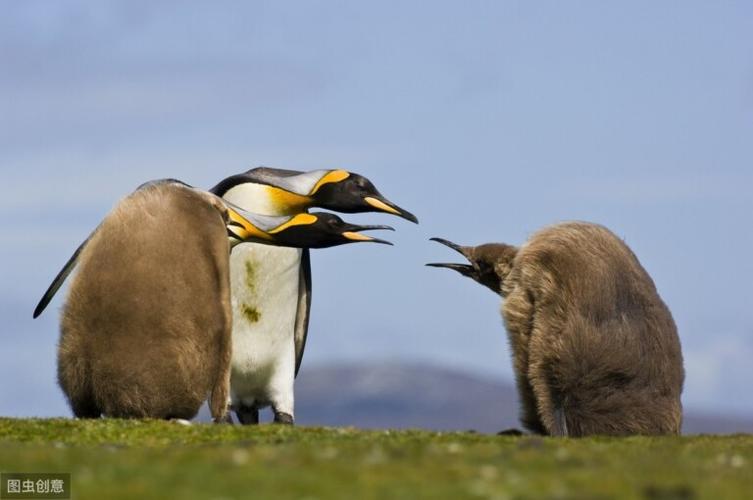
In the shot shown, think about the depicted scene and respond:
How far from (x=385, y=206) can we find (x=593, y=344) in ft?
16.7

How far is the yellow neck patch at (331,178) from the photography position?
50.0 feet

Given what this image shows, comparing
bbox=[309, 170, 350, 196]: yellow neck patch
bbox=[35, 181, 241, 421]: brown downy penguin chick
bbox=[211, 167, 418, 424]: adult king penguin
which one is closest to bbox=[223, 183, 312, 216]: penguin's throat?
bbox=[211, 167, 418, 424]: adult king penguin

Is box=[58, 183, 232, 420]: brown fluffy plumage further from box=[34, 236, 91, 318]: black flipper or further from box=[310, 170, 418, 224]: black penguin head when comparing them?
box=[310, 170, 418, 224]: black penguin head

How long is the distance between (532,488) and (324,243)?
8.40m

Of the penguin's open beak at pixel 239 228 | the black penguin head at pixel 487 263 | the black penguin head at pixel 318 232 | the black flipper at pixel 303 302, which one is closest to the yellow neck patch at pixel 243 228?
the penguin's open beak at pixel 239 228

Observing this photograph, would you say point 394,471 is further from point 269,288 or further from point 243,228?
point 269,288

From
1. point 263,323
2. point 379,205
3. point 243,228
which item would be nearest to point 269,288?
point 263,323

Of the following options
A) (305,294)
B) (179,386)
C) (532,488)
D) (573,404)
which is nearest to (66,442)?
(179,386)

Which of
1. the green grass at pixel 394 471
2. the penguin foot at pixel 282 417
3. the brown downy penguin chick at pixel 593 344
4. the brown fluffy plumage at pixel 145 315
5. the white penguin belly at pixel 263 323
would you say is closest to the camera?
the green grass at pixel 394 471

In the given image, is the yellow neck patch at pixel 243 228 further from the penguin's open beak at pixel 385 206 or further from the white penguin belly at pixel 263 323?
the penguin's open beak at pixel 385 206

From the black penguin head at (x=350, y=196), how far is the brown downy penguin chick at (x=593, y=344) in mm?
4215

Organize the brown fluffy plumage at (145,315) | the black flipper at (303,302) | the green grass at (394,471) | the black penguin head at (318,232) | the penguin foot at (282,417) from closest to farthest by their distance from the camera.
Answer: the green grass at (394,471) < the brown fluffy plumage at (145,315) < the black penguin head at (318,232) < the penguin foot at (282,417) < the black flipper at (303,302)

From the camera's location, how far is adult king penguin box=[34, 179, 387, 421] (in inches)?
438

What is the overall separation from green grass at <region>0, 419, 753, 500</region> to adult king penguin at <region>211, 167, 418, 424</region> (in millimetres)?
5477
